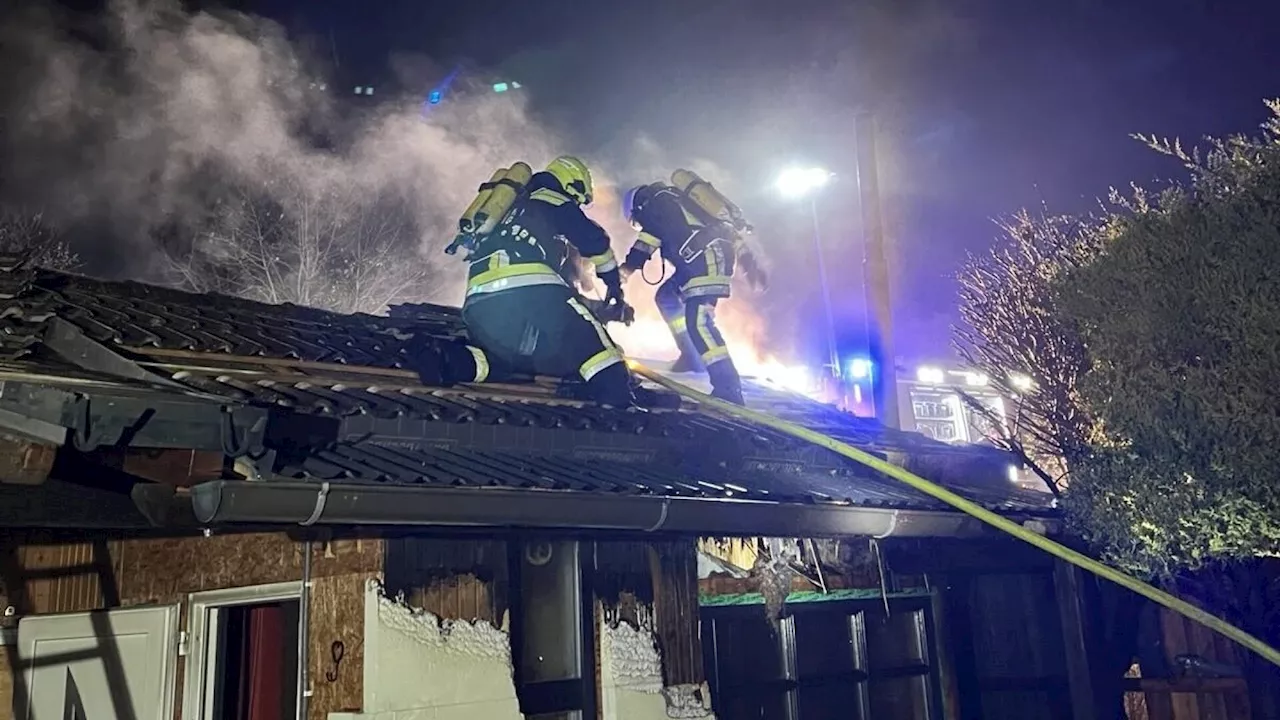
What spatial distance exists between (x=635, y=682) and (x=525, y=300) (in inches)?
106

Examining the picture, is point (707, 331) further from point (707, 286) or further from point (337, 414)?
point (337, 414)

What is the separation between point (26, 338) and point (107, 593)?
170 cm

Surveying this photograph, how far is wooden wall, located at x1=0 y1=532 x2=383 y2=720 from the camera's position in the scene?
449 cm

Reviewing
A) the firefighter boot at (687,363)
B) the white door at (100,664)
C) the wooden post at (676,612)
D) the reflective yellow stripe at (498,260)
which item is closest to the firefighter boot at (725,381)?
the firefighter boot at (687,363)

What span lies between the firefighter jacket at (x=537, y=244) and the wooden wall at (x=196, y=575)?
2.36 metres

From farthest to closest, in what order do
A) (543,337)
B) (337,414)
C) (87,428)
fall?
1. (543,337)
2. (337,414)
3. (87,428)

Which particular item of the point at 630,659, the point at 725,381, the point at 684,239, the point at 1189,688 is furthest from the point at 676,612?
the point at 1189,688

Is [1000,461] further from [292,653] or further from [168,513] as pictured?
[168,513]

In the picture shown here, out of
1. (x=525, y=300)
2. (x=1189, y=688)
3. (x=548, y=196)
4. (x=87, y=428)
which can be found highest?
(x=548, y=196)

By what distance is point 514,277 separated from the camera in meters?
6.42

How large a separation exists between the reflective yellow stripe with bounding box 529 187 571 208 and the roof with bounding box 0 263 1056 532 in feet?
4.43

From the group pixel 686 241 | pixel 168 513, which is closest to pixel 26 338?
pixel 168 513

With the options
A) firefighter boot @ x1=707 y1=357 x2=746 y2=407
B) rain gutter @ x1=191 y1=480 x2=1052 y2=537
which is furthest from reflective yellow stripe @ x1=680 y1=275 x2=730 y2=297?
rain gutter @ x1=191 y1=480 x2=1052 y2=537

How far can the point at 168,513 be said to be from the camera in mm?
3826
